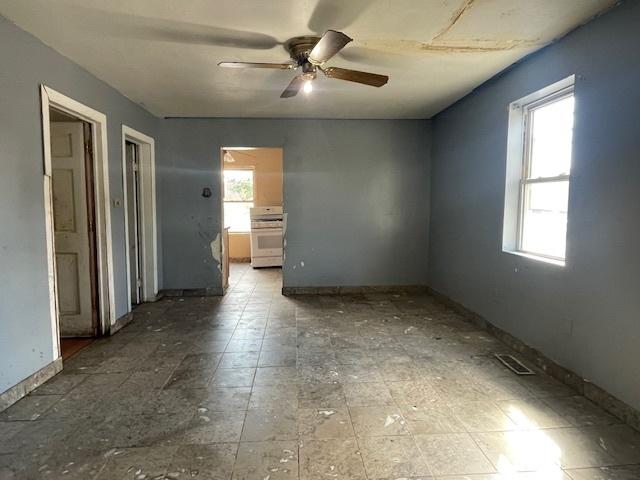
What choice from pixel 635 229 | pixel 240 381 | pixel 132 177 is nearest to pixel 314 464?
pixel 240 381

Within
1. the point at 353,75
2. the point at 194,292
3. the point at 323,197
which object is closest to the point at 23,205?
the point at 353,75

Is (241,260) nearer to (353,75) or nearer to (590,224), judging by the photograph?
(353,75)

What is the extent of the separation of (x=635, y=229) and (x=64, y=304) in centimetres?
437

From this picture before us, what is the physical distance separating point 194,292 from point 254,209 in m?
2.55

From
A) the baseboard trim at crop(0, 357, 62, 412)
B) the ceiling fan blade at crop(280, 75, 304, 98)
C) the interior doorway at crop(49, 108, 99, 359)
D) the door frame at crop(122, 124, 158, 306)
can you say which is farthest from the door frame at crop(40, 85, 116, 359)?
the ceiling fan blade at crop(280, 75, 304, 98)

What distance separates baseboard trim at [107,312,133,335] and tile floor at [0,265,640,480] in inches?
5.8

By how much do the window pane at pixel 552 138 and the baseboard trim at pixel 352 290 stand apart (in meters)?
2.48

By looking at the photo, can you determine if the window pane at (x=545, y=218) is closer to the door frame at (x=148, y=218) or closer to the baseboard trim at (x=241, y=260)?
the door frame at (x=148, y=218)

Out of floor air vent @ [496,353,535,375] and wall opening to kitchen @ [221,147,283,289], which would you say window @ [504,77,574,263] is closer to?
floor air vent @ [496,353,535,375]

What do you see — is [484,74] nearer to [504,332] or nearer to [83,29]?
[504,332]

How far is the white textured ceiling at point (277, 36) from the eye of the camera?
2.13 metres

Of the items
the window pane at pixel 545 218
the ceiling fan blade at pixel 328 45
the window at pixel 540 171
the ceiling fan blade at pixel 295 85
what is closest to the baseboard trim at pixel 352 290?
the window at pixel 540 171

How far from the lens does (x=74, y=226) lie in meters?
3.29

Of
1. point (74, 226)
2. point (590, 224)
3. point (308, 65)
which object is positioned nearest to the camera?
point (590, 224)
